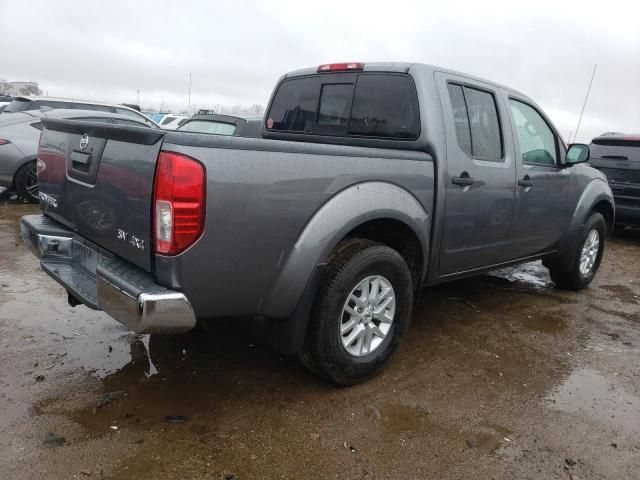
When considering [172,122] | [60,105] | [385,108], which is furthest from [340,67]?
[172,122]

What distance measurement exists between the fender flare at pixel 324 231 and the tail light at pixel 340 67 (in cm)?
120

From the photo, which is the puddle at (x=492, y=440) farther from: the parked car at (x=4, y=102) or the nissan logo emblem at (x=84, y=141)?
the parked car at (x=4, y=102)

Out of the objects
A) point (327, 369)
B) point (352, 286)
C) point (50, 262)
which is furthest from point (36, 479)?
point (352, 286)

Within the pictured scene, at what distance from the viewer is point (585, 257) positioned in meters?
5.22

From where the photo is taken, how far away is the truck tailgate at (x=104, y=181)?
2.27m

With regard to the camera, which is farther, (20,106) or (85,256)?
(20,106)

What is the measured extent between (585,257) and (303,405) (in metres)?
3.75

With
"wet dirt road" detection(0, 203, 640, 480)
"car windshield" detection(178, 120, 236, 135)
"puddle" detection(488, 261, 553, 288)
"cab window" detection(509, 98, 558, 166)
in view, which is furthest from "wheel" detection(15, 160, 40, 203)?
"cab window" detection(509, 98, 558, 166)

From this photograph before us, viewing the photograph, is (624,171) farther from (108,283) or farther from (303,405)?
(108,283)

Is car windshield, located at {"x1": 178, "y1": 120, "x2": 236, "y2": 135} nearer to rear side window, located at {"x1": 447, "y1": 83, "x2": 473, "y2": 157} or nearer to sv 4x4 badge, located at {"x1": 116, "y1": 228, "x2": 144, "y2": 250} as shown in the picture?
rear side window, located at {"x1": 447, "y1": 83, "x2": 473, "y2": 157}

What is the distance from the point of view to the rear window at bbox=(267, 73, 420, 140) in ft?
11.1

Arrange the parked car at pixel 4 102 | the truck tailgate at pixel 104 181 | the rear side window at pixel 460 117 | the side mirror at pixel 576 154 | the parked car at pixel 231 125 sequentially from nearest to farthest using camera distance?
1. the truck tailgate at pixel 104 181
2. the rear side window at pixel 460 117
3. the side mirror at pixel 576 154
4. the parked car at pixel 231 125
5. the parked car at pixel 4 102

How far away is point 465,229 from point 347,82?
1.35 m

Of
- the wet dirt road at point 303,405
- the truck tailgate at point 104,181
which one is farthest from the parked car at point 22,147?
the truck tailgate at point 104,181
